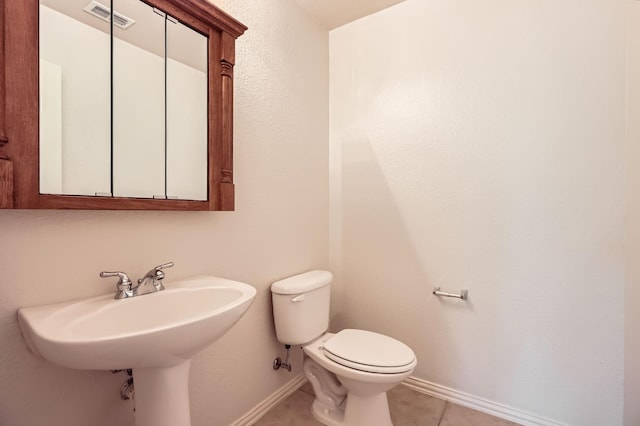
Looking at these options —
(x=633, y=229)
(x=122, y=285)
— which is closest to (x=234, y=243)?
(x=122, y=285)

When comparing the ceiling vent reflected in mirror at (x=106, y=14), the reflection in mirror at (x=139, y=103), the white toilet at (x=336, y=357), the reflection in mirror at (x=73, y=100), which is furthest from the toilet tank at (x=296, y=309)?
the ceiling vent reflected in mirror at (x=106, y=14)

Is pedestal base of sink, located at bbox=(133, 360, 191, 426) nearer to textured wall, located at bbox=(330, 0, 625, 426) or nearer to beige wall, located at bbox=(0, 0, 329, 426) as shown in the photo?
beige wall, located at bbox=(0, 0, 329, 426)

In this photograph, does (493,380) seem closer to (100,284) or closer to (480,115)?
(480,115)

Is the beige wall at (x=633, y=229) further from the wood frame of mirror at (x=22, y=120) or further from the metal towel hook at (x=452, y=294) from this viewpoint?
the wood frame of mirror at (x=22, y=120)

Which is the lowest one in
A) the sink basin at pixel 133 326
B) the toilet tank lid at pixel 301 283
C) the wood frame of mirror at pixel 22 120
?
the toilet tank lid at pixel 301 283

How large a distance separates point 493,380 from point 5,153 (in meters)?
2.15

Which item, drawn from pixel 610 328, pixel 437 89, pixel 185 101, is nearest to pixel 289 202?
pixel 185 101

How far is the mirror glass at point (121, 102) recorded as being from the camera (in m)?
0.87

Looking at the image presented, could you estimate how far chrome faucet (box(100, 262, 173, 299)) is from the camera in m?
0.96

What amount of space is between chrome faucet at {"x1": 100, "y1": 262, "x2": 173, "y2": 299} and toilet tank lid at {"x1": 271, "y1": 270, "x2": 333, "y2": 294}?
616mm

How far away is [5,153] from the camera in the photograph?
76 cm

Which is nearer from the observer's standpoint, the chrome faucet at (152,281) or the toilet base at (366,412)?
the chrome faucet at (152,281)

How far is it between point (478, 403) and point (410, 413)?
14.7 inches

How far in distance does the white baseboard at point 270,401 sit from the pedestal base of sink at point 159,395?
0.64 m
